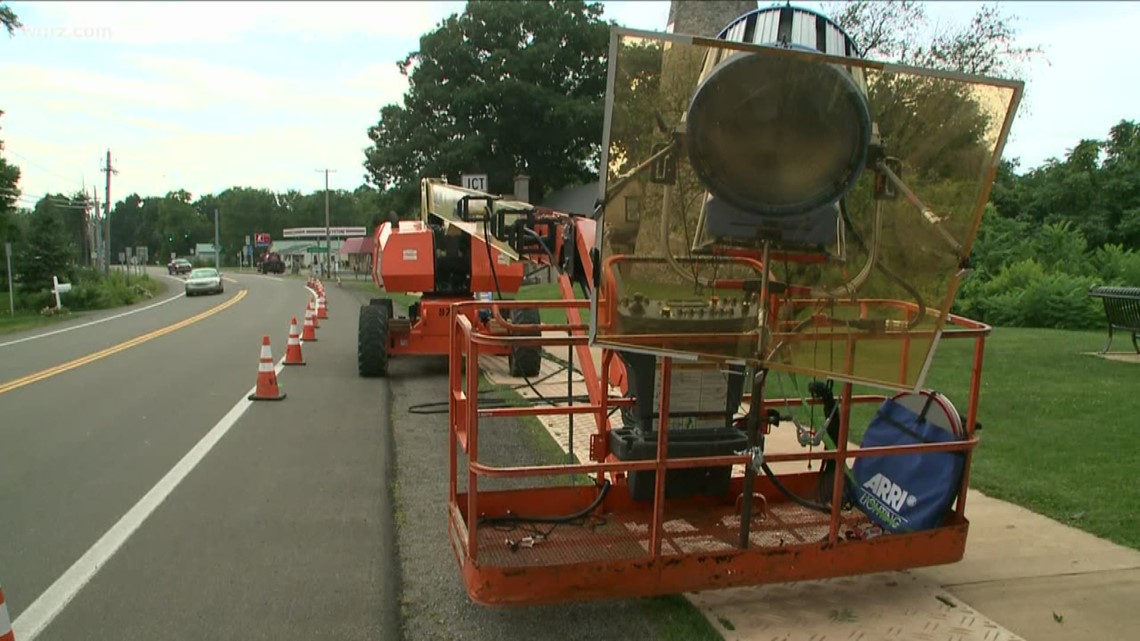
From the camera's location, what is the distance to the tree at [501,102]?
1490 inches

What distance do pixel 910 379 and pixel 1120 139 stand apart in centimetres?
3333

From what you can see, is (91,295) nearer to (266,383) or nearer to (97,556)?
(266,383)

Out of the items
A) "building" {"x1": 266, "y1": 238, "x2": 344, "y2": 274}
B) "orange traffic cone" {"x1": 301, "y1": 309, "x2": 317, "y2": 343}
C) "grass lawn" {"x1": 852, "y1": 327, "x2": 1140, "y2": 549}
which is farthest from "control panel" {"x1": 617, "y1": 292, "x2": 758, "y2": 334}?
"building" {"x1": 266, "y1": 238, "x2": 344, "y2": 274}

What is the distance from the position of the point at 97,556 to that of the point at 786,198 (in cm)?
470

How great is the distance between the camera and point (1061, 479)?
6.13m

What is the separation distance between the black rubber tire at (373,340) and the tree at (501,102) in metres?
26.2

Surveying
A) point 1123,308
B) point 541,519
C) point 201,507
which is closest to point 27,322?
point 201,507

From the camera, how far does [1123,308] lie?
1166cm

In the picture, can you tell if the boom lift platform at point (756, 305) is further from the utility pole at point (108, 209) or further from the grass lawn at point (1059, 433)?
the utility pole at point (108, 209)

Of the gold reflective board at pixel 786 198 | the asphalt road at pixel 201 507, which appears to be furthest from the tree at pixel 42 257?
the gold reflective board at pixel 786 198

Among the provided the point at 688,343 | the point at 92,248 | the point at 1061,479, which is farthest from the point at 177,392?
the point at 92,248

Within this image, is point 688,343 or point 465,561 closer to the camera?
point 688,343

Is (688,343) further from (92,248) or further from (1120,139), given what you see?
(92,248)

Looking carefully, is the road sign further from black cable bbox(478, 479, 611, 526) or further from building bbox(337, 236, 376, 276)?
building bbox(337, 236, 376, 276)
